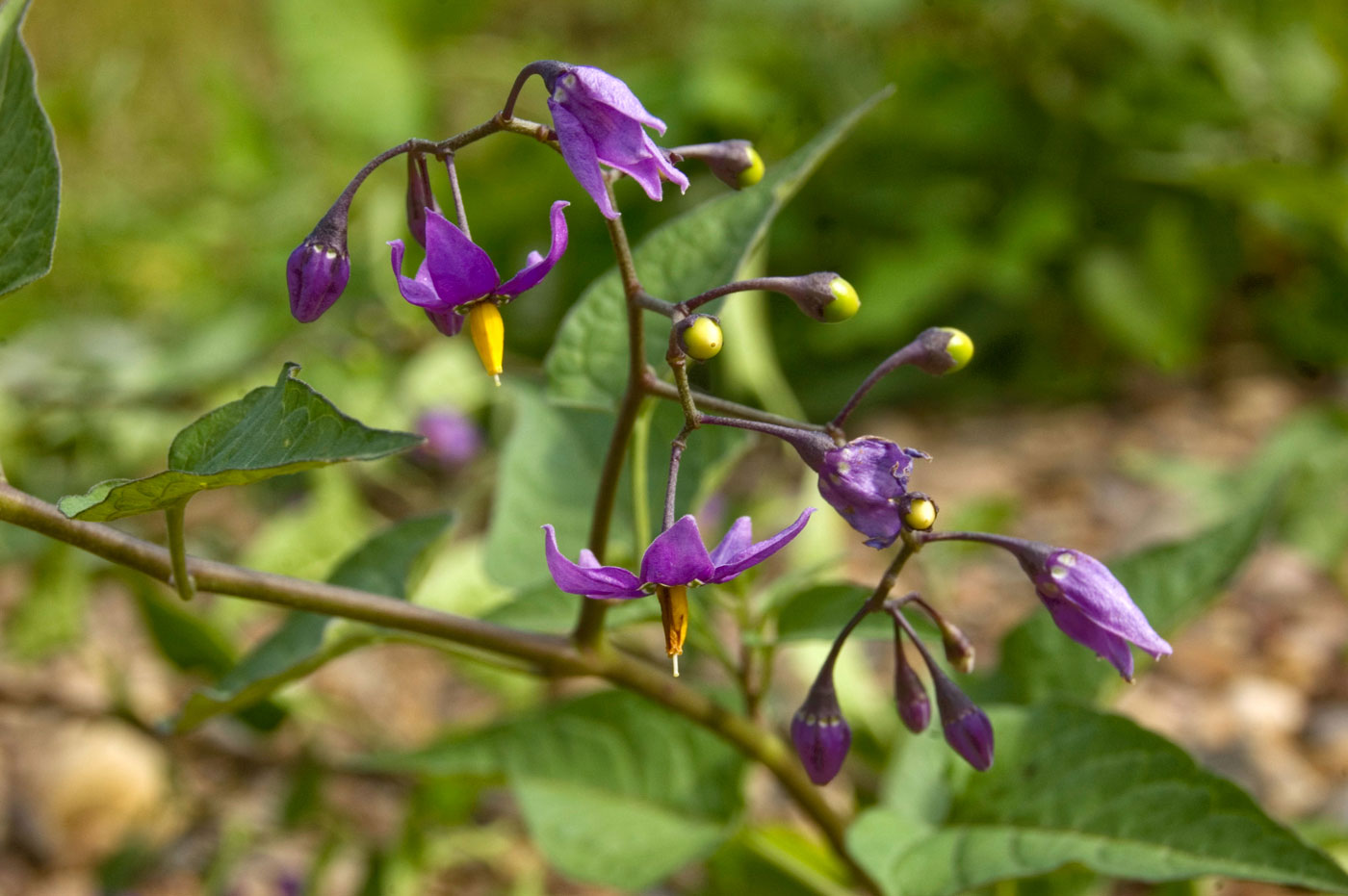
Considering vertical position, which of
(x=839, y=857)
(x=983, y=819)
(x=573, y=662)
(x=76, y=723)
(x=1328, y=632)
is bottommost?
(x=76, y=723)

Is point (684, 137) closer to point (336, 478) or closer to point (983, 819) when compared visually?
point (336, 478)

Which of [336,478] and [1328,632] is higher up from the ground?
[336,478]

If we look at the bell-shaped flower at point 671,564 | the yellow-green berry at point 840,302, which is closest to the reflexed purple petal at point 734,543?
the bell-shaped flower at point 671,564

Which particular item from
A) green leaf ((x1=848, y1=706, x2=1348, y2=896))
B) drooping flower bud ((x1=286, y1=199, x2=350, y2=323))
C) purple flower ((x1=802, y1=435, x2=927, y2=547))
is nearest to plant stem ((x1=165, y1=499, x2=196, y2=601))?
drooping flower bud ((x1=286, y1=199, x2=350, y2=323))

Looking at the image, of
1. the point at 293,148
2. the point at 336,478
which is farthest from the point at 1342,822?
the point at 293,148

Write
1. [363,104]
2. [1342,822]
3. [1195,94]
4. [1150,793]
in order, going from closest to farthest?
[1150,793] < [1342,822] < [1195,94] < [363,104]

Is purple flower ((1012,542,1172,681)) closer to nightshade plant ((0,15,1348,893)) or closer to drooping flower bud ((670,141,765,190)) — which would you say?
nightshade plant ((0,15,1348,893))

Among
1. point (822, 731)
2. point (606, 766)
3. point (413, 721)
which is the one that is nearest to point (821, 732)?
point (822, 731)

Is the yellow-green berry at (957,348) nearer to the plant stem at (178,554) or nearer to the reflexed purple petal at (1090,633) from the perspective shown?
the reflexed purple petal at (1090,633)
